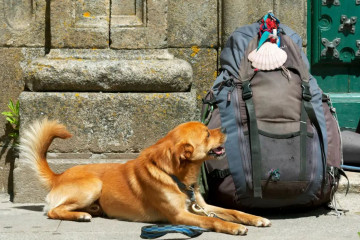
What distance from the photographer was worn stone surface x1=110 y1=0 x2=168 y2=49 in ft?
17.8

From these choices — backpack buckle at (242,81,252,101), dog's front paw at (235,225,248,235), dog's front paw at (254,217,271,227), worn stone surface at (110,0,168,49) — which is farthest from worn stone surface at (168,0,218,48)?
dog's front paw at (235,225,248,235)

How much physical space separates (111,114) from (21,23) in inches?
48.0

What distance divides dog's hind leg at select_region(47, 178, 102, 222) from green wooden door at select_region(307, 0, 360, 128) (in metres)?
2.60

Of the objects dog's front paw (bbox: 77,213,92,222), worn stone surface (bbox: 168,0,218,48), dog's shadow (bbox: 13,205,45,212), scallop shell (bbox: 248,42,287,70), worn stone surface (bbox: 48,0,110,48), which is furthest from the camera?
worn stone surface (bbox: 168,0,218,48)

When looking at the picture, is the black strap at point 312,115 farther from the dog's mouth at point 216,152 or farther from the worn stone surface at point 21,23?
the worn stone surface at point 21,23

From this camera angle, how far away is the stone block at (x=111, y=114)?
527 cm

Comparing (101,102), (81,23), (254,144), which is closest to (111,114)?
(101,102)

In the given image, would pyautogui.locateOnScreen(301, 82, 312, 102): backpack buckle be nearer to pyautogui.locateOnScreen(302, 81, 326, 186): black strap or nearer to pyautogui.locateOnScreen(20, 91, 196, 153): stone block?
pyautogui.locateOnScreen(302, 81, 326, 186): black strap

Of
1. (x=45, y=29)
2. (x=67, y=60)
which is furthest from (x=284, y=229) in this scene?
(x=45, y=29)

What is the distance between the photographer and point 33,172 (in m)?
5.19

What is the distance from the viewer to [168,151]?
4.50 m

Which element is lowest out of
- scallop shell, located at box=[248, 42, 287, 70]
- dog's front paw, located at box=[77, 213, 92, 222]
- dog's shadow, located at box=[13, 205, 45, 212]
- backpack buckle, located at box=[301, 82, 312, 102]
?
dog's shadow, located at box=[13, 205, 45, 212]

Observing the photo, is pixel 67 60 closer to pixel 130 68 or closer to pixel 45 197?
pixel 130 68

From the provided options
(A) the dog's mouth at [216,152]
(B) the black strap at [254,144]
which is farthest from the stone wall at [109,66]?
(A) the dog's mouth at [216,152]
